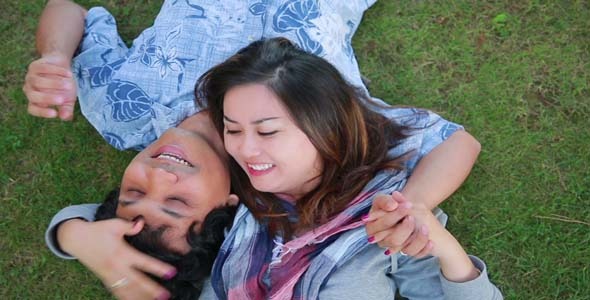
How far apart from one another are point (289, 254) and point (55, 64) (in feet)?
4.50

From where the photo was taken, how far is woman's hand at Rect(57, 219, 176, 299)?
245 cm

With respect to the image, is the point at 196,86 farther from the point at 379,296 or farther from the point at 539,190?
the point at 539,190

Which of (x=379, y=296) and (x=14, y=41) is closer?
Answer: (x=379, y=296)

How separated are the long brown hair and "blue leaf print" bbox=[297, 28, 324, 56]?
1.33ft

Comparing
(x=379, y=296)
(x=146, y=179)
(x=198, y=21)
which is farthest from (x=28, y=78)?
(x=379, y=296)

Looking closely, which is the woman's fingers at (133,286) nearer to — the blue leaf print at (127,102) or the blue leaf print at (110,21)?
the blue leaf print at (127,102)

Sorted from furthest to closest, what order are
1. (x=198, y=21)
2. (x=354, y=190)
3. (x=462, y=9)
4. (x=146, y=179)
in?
(x=462, y=9) < (x=198, y=21) < (x=354, y=190) < (x=146, y=179)

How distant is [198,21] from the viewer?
10.6 ft

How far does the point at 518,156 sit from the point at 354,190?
3.68ft

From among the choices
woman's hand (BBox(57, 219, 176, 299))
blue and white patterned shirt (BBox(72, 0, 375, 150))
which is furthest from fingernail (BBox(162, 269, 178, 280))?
blue and white patterned shirt (BBox(72, 0, 375, 150))

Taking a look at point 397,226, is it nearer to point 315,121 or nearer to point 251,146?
point 315,121

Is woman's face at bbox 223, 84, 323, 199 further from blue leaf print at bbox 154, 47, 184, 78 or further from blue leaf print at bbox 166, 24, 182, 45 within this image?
blue leaf print at bbox 166, 24, 182, 45

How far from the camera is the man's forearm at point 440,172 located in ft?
8.96

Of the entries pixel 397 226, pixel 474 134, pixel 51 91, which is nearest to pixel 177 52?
pixel 51 91
